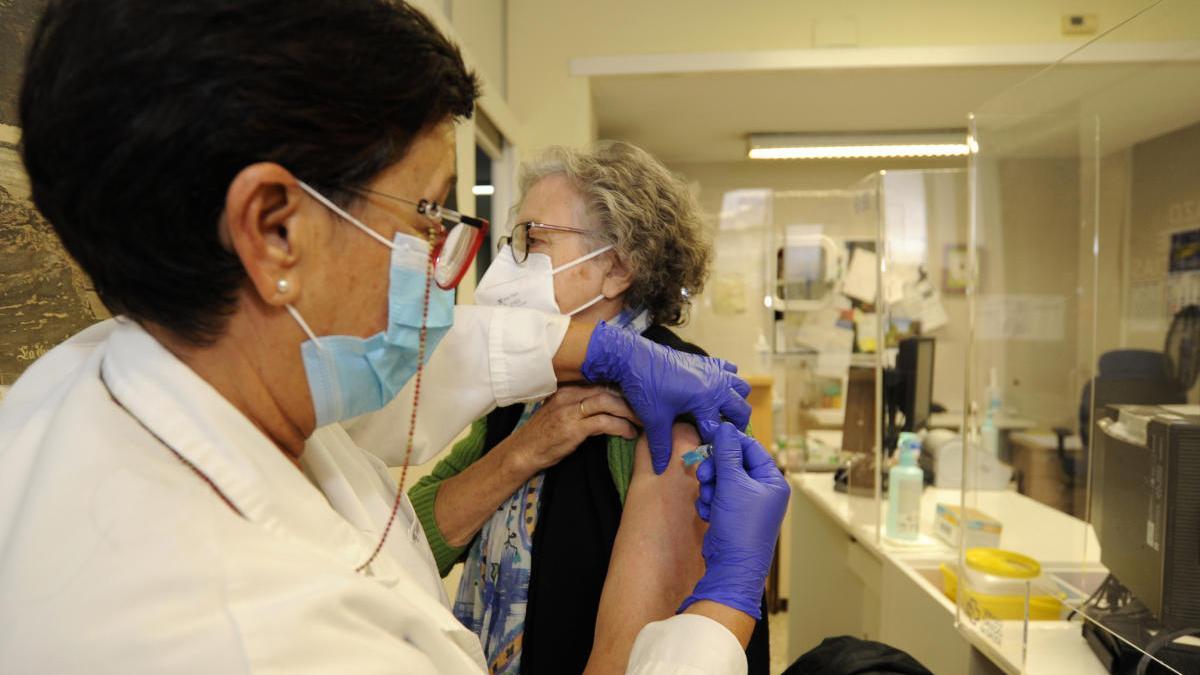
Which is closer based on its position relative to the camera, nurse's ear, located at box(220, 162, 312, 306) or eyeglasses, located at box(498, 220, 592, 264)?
nurse's ear, located at box(220, 162, 312, 306)

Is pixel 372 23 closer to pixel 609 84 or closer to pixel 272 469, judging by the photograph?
pixel 272 469

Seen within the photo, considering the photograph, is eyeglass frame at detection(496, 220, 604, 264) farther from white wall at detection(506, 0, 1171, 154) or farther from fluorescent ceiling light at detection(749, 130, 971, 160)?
fluorescent ceiling light at detection(749, 130, 971, 160)

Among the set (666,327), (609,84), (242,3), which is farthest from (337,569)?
(609,84)

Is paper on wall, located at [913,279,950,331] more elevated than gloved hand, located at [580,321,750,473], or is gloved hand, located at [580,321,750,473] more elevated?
paper on wall, located at [913,279,950,331]

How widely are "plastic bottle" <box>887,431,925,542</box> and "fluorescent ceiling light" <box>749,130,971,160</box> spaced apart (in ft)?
10.5

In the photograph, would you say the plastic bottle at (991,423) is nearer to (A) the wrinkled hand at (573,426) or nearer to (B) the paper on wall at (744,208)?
(A) the wrinkled hand at (573,426)

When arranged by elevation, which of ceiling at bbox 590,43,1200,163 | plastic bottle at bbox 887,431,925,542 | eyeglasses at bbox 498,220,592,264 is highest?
ceiling at bbox 590,43,1200,163

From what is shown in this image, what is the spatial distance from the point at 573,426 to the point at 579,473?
8 centimetres

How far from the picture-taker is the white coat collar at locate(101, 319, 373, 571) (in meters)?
0.60

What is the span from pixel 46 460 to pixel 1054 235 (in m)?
2.37

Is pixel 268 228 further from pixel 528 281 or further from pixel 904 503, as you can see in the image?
pixel 904 503

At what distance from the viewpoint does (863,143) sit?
16.2ft

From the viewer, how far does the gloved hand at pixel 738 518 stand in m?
0.92

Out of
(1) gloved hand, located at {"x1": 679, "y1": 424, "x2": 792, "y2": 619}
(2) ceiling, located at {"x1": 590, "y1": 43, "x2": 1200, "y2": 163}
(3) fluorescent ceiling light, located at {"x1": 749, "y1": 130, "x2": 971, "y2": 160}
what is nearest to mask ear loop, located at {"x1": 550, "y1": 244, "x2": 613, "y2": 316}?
(1) gloved hand, located at {"x1": 679, "y1": 424, "x2": 792, "y2": 619}
